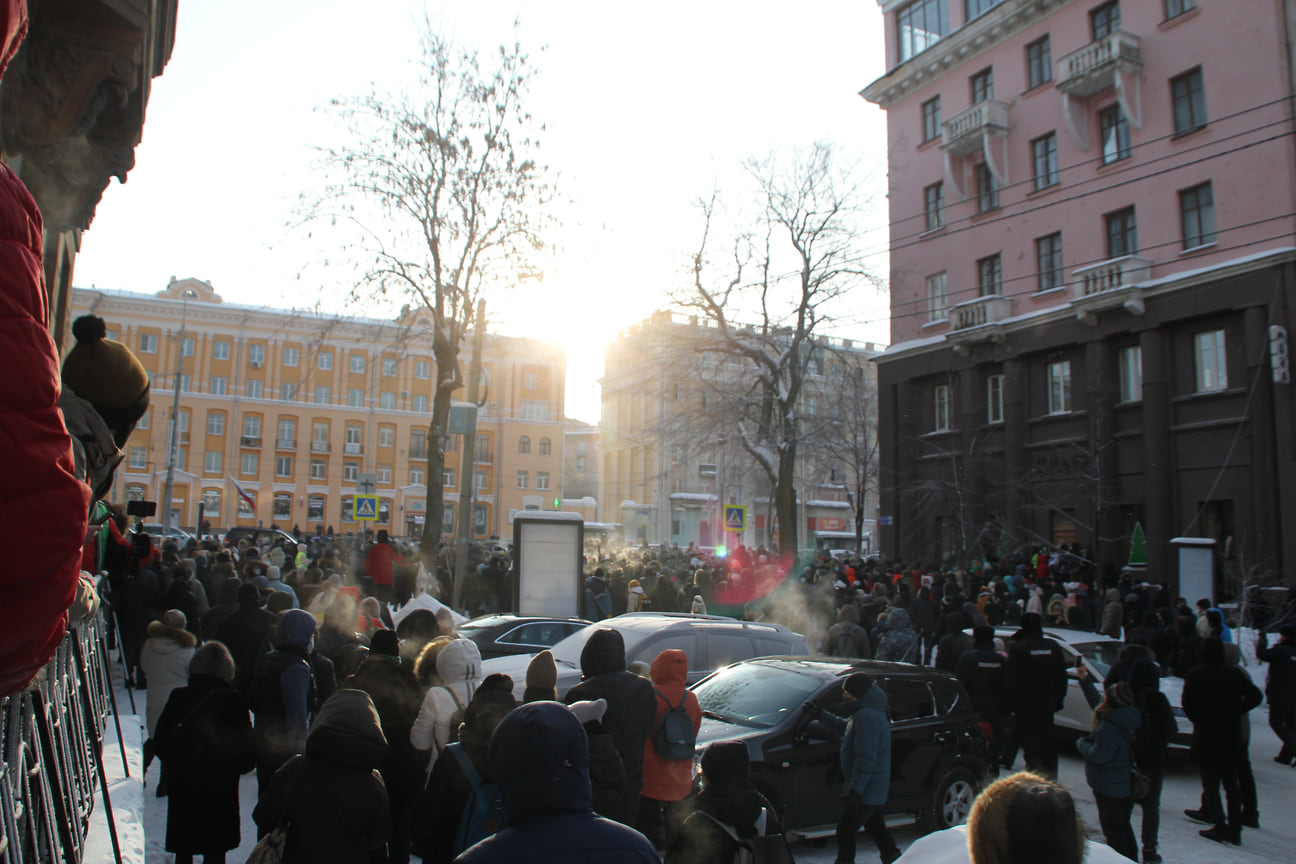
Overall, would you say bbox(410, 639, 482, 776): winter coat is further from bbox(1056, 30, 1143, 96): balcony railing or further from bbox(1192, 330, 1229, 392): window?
bbox(1056, 30, 1143, 96): balcony railing

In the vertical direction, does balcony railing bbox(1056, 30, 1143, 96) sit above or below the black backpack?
above

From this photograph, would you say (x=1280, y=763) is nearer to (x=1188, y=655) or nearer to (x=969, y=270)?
(x=1188, y=655)

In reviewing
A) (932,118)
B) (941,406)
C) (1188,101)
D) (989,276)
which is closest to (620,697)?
(1188,101)

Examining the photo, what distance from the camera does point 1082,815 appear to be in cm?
675

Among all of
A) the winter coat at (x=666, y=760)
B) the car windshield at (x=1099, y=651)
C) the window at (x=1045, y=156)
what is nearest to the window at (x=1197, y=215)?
the window at (x=1045, y=156)

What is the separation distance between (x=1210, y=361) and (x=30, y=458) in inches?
1147

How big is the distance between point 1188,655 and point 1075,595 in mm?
5432

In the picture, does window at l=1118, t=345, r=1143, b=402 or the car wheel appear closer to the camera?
the car wheel

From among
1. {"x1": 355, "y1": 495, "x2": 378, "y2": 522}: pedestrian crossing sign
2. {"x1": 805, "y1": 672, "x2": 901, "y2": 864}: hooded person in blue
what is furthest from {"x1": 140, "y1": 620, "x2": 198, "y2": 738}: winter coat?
{"x1": 355, "y1": 495, "x2": 378, "y2": 522}: pedestrian crossing sign

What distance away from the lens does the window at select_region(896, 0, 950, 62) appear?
34.7m

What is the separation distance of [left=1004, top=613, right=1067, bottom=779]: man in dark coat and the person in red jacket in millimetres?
4818

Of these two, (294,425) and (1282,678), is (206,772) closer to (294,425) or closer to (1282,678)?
(1282,678)

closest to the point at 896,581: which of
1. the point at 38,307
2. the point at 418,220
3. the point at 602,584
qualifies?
the point at 602,584

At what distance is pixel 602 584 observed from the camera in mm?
19781
